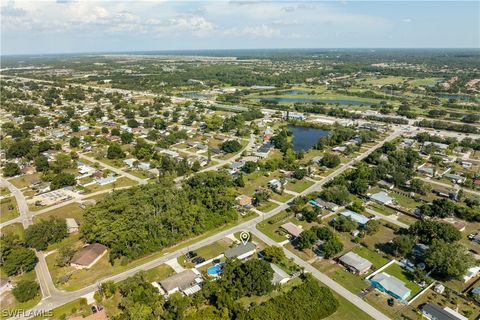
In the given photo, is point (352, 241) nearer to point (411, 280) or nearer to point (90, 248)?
point (411, 280)

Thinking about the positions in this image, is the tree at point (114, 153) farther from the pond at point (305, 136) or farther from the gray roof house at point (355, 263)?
the gray roof house at point (355, 263)

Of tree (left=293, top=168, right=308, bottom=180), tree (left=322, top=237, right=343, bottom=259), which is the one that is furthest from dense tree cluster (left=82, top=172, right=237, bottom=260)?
tree (left=293, top=168, right=308, bottom=180)

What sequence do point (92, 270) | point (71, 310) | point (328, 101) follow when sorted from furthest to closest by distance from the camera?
point (328, 101), point (92, 270), point (71, 310)

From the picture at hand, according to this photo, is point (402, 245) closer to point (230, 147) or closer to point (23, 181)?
point (230, 147)

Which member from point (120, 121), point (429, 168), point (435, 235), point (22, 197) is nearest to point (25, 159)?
point (22, 197)

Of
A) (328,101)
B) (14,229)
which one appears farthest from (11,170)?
(328,101)

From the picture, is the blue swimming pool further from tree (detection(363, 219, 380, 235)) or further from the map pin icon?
tree (detection(363, 219, 380, 235))
